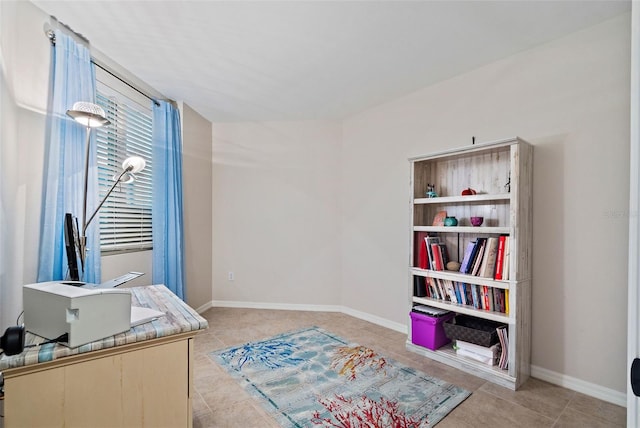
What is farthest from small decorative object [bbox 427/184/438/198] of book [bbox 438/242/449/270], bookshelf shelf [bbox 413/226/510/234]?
book [bbox 438/242/449/270]

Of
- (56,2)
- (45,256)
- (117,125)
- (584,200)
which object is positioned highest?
(56,2)

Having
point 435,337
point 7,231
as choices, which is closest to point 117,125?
point 7,231

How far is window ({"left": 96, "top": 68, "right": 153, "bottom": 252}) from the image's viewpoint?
249 cm

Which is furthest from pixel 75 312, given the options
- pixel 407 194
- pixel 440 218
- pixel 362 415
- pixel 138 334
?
pixel 407 194

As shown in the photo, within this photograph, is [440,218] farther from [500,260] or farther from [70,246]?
[70,246]

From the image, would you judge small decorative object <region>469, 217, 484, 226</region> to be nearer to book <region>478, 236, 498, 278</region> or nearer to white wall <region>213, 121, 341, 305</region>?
book <region>478, 236, 498, 278</region>

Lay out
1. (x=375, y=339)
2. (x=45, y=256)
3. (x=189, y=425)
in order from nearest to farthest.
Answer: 1. (x=189, y=425)
2. (x=45, y=256)
3. (x=375, y=339)

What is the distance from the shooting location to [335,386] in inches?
83.1

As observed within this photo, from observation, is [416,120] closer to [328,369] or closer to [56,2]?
[328,369]

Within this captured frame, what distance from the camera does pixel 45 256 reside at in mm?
1834

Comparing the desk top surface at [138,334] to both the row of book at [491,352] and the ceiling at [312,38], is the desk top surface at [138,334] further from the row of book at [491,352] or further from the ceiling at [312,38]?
the row of book at [491,352]

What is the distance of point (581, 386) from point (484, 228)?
3.88 ft

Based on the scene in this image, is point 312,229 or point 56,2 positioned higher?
point 56,2

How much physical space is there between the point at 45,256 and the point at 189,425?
53.8 inches
